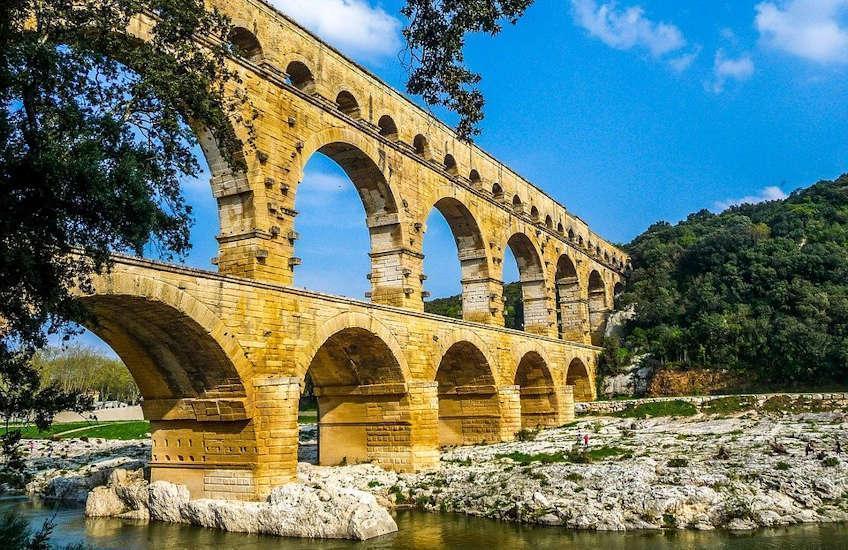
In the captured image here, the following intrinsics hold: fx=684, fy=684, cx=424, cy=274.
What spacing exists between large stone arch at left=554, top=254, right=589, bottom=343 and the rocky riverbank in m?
14.1

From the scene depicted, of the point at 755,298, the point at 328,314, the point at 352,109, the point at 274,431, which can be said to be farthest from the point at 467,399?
the point at 755,298

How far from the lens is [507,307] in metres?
58.5

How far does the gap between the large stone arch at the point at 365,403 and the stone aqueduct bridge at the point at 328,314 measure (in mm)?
46

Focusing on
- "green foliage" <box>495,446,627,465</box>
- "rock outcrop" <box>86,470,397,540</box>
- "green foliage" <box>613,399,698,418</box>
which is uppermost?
"green foliage" <box>613,399,698,418</box>

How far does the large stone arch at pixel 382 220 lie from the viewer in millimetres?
22531

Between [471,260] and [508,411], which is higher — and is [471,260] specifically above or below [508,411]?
above

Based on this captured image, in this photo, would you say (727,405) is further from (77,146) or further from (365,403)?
(77,146)

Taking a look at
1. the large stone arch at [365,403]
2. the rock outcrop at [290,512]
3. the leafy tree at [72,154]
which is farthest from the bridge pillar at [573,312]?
the leafy tree at [72,154]

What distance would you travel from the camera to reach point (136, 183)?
369 inches

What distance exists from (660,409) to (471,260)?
1140 centimetres

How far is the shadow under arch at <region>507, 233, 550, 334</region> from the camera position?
33812 mm

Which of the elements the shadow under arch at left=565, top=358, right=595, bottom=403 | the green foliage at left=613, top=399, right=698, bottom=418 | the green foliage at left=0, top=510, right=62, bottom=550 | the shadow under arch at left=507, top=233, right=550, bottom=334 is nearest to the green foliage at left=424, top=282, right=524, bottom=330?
the shadow under arch at left=565, top=358, right=595, bottom=403

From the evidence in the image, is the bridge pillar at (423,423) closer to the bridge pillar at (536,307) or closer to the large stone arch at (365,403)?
the large stone arch at (365,403)

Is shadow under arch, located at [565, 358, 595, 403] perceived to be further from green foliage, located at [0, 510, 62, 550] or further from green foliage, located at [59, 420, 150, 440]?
green foliage, located at [0, 510, 62, 550]
